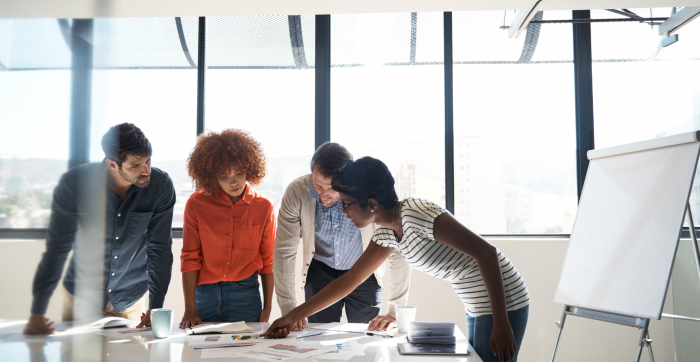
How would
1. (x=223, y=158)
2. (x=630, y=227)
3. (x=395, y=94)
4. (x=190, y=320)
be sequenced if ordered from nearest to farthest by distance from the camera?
1. (x=190, y=320)
2. (x=223, y=158)
3. (x=630, y=227)
4. (x=395, y=94)

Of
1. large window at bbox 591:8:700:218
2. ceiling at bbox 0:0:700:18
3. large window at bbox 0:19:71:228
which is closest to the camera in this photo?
large window at bbox 0:19:71:228

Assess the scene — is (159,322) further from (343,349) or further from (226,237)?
(343,349)

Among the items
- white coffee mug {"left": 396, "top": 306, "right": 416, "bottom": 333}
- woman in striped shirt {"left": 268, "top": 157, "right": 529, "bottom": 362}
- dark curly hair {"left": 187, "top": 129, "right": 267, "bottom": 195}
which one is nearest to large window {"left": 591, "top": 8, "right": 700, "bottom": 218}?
woman in striped shirt {"left": 268, "top": 157, "right": 529, "bottom": 362}

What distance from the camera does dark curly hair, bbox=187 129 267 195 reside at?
6.59 ft

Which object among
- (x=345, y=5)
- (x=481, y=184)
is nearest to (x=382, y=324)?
(x=345, y=5)

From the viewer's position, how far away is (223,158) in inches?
79.9

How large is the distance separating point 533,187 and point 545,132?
439 millimetres

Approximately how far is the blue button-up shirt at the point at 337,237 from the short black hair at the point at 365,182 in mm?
524

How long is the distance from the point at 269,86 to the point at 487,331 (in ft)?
A: 8.86

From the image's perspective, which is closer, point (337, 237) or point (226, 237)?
point (226, 237)

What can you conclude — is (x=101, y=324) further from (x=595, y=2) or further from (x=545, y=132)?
(x=545, y=132)

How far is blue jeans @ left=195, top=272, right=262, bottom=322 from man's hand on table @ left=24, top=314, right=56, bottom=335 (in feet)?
5.39

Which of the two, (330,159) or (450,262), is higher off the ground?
(330,159)

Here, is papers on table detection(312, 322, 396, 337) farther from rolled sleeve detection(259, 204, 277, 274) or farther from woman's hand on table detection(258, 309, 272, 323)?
rolled sleeve detection(259, 204, 277, 274)
